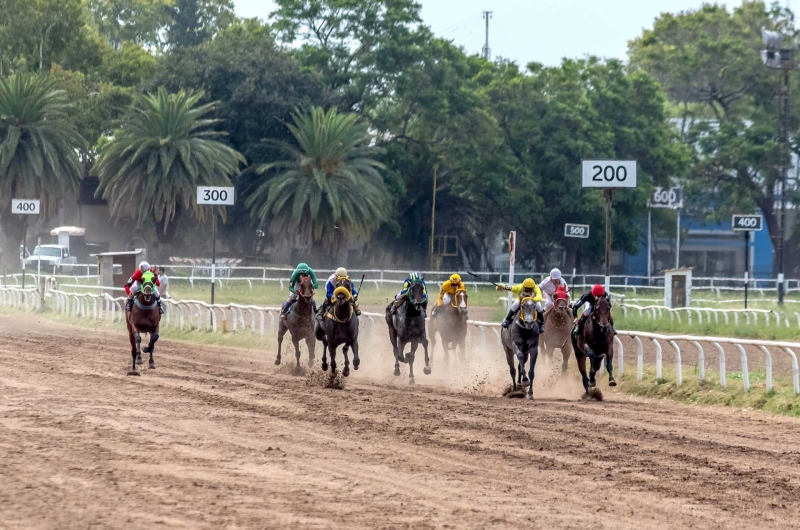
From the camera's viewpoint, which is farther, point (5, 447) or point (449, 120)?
point (449, 120)

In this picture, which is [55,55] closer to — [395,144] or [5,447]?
[395,144]

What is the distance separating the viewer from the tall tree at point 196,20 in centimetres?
9406

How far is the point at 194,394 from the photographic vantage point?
51.6 ft

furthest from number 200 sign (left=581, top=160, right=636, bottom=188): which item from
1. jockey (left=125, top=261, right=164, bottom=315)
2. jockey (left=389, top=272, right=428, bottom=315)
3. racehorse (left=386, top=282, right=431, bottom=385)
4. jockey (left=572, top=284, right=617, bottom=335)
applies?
jockey (left=125, top=261, right=164, bottom=315)

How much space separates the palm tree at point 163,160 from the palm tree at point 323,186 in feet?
7.29

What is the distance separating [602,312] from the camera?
16922 mm

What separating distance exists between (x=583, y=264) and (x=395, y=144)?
1194 cm

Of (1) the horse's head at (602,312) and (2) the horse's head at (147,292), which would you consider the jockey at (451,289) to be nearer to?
(1) the horse's head at (602,312)

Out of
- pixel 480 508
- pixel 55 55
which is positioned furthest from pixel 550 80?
pixel 480 508

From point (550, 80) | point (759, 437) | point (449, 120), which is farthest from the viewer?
point (550, 80)

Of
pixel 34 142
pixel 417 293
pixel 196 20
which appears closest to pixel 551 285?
pixel 417 293

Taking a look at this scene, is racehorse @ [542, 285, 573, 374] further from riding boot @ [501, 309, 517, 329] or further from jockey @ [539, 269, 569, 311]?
riding boot @ [501, 309, 517, 329]

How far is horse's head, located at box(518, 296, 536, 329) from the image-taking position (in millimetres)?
17109

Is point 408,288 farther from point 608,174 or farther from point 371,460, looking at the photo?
point 371,460
